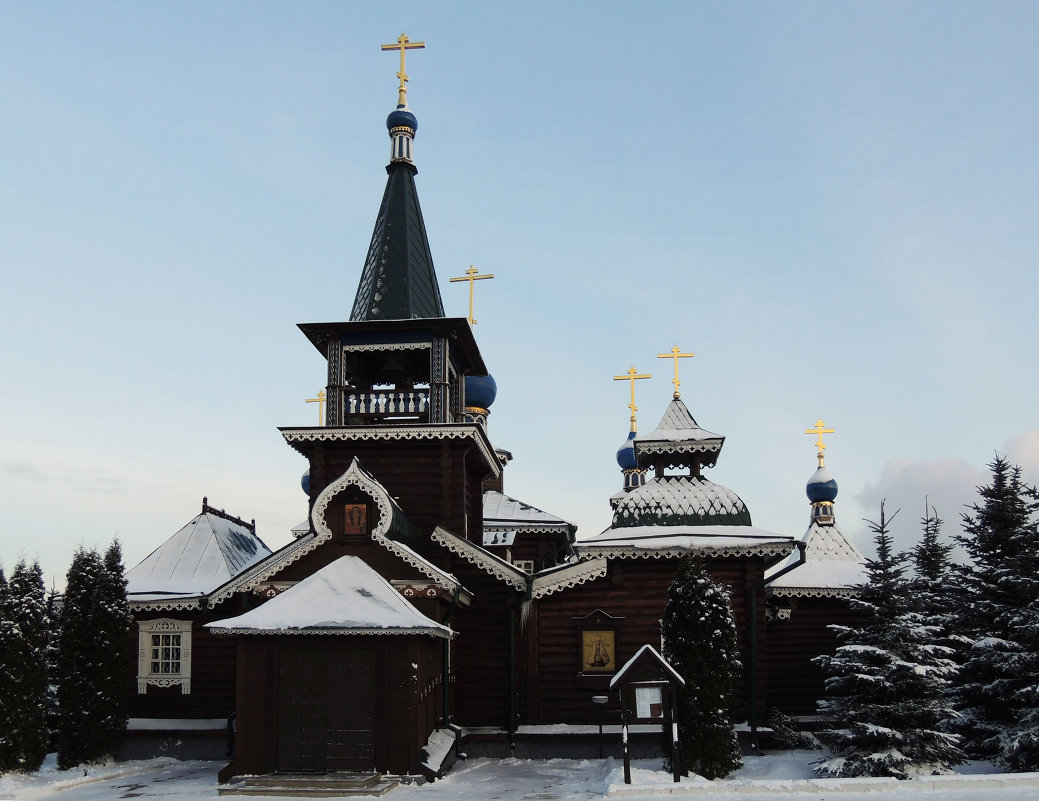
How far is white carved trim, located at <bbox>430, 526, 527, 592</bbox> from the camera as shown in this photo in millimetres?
19953

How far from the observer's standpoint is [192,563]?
22.5 m

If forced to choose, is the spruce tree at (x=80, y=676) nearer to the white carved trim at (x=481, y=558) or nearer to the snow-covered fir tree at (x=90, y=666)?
the snow-covered fir tree at (x=90, y=666)

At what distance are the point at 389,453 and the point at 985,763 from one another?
12336 millimetres

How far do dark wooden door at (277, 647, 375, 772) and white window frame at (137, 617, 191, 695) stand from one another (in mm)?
6088

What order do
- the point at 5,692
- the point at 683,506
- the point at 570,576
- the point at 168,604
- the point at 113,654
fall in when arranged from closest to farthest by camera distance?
the point at 5,692
the point at 113,654
the point at 570,576
the point at 168,604
the point at 683,506

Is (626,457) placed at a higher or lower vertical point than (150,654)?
higher

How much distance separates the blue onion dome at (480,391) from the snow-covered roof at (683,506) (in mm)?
9368

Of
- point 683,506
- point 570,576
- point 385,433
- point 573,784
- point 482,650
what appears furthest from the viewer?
point 683,506

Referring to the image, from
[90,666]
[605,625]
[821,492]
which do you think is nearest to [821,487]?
[821,492]

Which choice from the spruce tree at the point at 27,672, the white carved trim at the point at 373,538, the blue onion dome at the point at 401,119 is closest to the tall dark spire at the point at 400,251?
the blue onion dome at the point at 401,119

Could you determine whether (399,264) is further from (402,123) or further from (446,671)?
(446,671)

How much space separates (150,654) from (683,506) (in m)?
11.9

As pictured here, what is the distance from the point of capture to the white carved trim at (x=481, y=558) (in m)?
20.0

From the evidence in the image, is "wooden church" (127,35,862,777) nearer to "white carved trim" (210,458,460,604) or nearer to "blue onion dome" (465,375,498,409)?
"white carved trim" (210,458,460,604)
